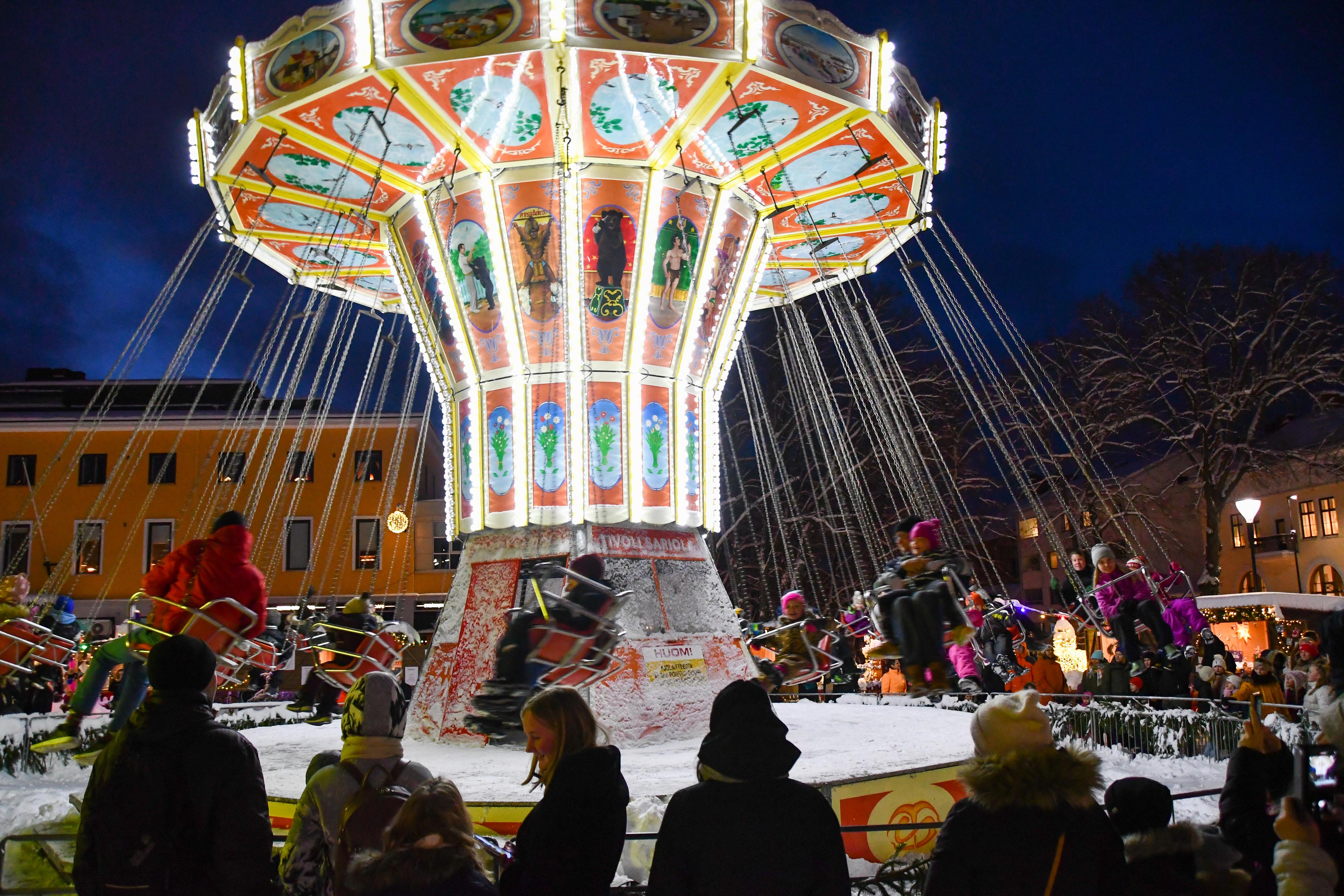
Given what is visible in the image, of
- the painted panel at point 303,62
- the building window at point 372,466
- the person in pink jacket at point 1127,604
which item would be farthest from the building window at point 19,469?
the person in pink jacket at point 1127,604

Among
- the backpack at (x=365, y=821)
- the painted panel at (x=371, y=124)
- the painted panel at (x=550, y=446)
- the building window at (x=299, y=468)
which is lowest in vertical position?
the backpack at (x=365, y=821)

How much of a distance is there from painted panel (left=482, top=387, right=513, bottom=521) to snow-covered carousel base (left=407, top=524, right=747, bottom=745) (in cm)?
35

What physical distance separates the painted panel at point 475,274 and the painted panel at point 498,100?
0.71 m

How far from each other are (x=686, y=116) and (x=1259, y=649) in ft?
59.2

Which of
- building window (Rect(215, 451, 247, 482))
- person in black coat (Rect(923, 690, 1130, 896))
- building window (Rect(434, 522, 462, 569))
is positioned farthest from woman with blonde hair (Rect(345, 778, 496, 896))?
building window (Rect(434, 522, 462, 569))

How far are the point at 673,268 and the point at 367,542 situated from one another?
2518cm

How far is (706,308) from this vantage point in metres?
11.7

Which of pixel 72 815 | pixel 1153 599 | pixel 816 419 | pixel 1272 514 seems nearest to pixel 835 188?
pixel 1153 599

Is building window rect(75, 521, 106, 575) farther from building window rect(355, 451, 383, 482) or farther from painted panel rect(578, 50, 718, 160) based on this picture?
painted panel rect(578, 50, 718, 160)

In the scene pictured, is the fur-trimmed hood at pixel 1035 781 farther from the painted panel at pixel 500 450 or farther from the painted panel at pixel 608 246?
the painted panel at pixel 608 246

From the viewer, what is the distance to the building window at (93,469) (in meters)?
33.5

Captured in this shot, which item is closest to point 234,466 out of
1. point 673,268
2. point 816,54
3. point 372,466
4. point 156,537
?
point 372,466

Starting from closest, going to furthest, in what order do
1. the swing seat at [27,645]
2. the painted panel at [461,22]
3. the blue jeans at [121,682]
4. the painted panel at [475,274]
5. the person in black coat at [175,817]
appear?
the person in black coat at [175,817]
the blue jeans at [121,682]
the swing seat at [27,645]
the painted panel at [461,22]
the painted panel at [475,274]

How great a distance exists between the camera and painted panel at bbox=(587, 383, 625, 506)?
36.0 feet
